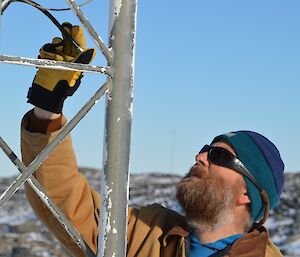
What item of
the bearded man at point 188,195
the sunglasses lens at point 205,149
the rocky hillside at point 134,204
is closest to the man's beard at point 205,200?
the bearded man at point 188,195

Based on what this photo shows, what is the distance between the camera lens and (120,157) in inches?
93.0

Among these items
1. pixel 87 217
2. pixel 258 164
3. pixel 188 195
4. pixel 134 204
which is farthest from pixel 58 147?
pixel 134 204

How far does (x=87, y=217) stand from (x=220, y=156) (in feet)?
2.27

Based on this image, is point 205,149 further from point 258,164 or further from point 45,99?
point 45,99

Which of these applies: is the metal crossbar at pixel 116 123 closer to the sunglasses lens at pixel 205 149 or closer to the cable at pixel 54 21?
the cable at pixel 54 21

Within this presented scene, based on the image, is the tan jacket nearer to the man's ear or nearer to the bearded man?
the bearded man

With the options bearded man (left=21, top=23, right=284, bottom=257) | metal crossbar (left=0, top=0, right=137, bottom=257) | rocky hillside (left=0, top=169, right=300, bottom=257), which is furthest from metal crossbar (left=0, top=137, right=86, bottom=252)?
rocky hillside (left=0, top=169, right=300, bottom=257)

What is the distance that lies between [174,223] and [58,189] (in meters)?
0.64

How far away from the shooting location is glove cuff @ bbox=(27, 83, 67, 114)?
2545 mm

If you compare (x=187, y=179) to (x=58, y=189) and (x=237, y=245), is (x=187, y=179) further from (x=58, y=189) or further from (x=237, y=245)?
(x=58, y=189)

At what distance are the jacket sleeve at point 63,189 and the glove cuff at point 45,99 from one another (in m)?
0.12

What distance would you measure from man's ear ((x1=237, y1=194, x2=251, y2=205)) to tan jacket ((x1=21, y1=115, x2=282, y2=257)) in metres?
0.15

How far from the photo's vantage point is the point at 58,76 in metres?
2.50

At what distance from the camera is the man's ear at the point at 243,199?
3.21 m
